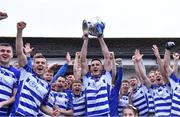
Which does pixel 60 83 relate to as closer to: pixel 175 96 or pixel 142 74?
pixel 142 74

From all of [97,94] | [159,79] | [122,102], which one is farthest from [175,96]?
[97,94]

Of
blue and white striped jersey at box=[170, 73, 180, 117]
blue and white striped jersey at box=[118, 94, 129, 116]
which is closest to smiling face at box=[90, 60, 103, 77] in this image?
blue and white striped jersey at box=[118, 94, 129, 116]

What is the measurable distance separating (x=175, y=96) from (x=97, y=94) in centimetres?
144

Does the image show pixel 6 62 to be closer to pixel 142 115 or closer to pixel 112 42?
pixel 142 115

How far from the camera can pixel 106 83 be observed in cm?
820

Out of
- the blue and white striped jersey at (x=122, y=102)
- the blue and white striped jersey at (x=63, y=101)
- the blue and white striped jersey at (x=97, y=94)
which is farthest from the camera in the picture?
the blue and white striped jersey at (x=63, y=101)

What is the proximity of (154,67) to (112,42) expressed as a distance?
2061 millimetres

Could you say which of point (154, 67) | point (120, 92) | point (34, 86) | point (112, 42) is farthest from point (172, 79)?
point (112, 42)

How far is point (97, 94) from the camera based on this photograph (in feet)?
26.5

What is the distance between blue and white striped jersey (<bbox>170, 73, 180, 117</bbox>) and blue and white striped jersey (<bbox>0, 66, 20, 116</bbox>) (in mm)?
2783

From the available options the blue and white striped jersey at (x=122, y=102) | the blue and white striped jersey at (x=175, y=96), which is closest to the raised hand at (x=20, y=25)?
the blue and white striped jersey at (x=122, y=102)

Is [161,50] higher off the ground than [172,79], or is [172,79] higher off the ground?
[161,50]

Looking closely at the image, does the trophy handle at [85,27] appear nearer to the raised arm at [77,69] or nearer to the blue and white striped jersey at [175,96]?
the raised arm at [77,69]

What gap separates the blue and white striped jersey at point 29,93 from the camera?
7.26 meters
